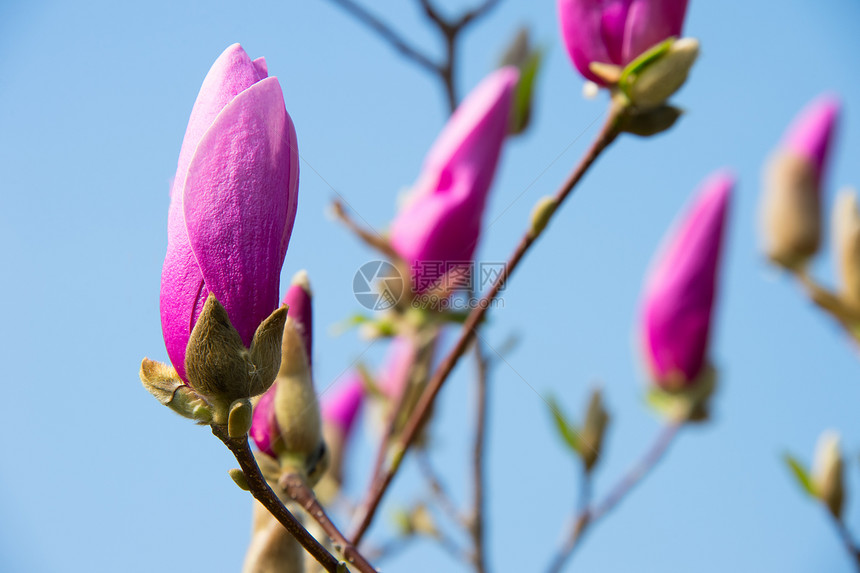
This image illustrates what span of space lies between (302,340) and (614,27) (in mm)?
273

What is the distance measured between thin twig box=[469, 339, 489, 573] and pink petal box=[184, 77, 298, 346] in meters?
0.38

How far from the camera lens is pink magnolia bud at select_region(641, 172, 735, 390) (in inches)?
27.3

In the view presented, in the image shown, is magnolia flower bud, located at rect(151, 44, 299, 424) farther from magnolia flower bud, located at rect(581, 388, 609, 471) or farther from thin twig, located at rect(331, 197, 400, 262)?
magnolia flower bud, located at rect(581, 388, 609, 471)

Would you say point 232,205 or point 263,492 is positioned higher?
point 232,205

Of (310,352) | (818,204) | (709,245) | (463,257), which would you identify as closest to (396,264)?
(463,257)

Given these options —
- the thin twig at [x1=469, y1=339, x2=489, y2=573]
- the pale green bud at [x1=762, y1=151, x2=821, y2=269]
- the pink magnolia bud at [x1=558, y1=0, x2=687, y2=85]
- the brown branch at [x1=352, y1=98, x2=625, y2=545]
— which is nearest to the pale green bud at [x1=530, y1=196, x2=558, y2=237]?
the brown branch at [x1=352, y1=98, x2=625, y2=545]

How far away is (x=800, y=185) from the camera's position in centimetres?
83

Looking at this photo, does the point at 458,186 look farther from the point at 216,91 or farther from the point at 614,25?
the point at 216,91

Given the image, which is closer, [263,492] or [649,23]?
[263,492]

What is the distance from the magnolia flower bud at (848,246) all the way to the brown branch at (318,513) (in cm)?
55

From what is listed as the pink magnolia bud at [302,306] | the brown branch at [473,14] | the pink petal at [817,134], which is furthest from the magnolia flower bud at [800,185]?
the pink magnolia bud at [302,306]

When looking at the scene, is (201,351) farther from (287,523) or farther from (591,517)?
(591,517)

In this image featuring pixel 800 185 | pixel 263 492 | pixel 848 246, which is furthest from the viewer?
pixel 800 185

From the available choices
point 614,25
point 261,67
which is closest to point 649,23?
Answer: point 614,25
